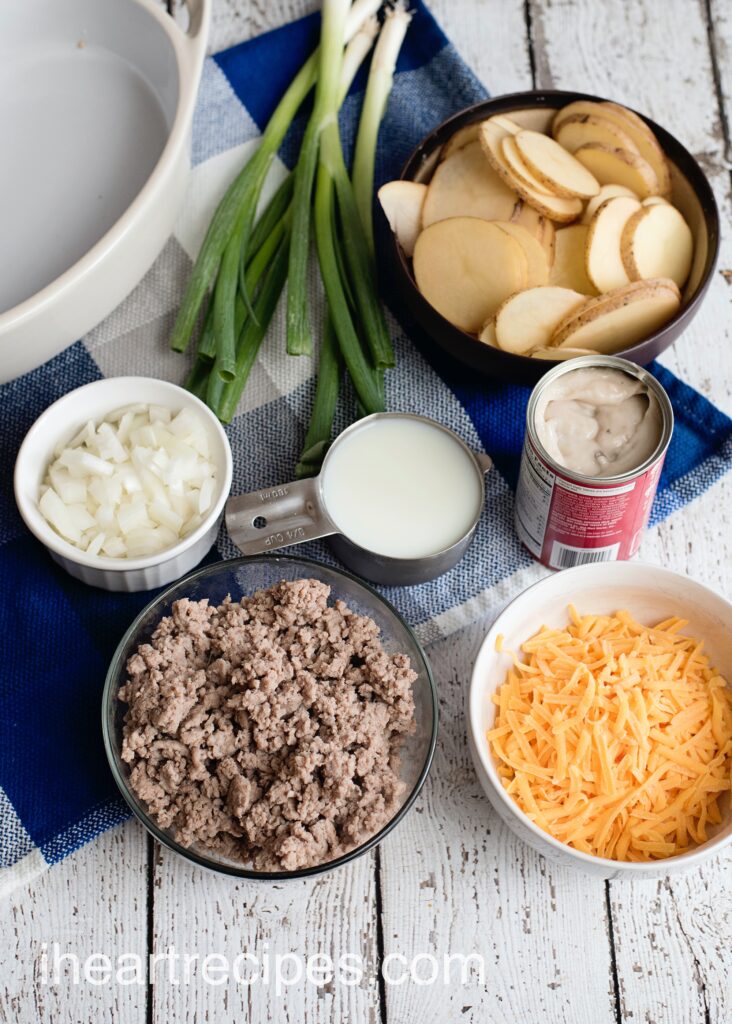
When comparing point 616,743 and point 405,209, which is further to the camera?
point 405,209

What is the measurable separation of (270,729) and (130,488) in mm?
452

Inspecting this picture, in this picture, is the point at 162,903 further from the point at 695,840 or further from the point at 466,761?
the point at 695,840

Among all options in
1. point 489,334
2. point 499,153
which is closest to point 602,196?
point 499,153

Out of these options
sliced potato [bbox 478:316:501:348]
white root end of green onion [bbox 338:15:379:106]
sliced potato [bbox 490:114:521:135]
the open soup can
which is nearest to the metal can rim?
the open soup can

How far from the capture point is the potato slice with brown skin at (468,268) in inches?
70.3

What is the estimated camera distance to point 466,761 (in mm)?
1693

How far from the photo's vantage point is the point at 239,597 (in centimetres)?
170

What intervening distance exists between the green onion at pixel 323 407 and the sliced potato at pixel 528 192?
38 centimetres

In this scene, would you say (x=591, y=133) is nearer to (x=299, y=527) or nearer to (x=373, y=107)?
(x=373, y=107)

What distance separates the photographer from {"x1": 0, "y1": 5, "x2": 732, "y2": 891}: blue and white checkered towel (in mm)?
1632

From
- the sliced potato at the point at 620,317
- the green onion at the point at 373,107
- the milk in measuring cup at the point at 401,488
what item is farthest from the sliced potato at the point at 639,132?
the milk in measuring cup at the point at 401,488

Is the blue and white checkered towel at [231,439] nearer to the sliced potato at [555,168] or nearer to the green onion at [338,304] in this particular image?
the green onion at [338,304]

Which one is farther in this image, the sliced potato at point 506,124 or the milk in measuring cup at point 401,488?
the sliced potato at point 506,124

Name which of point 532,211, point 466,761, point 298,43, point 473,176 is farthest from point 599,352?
point 298,43
